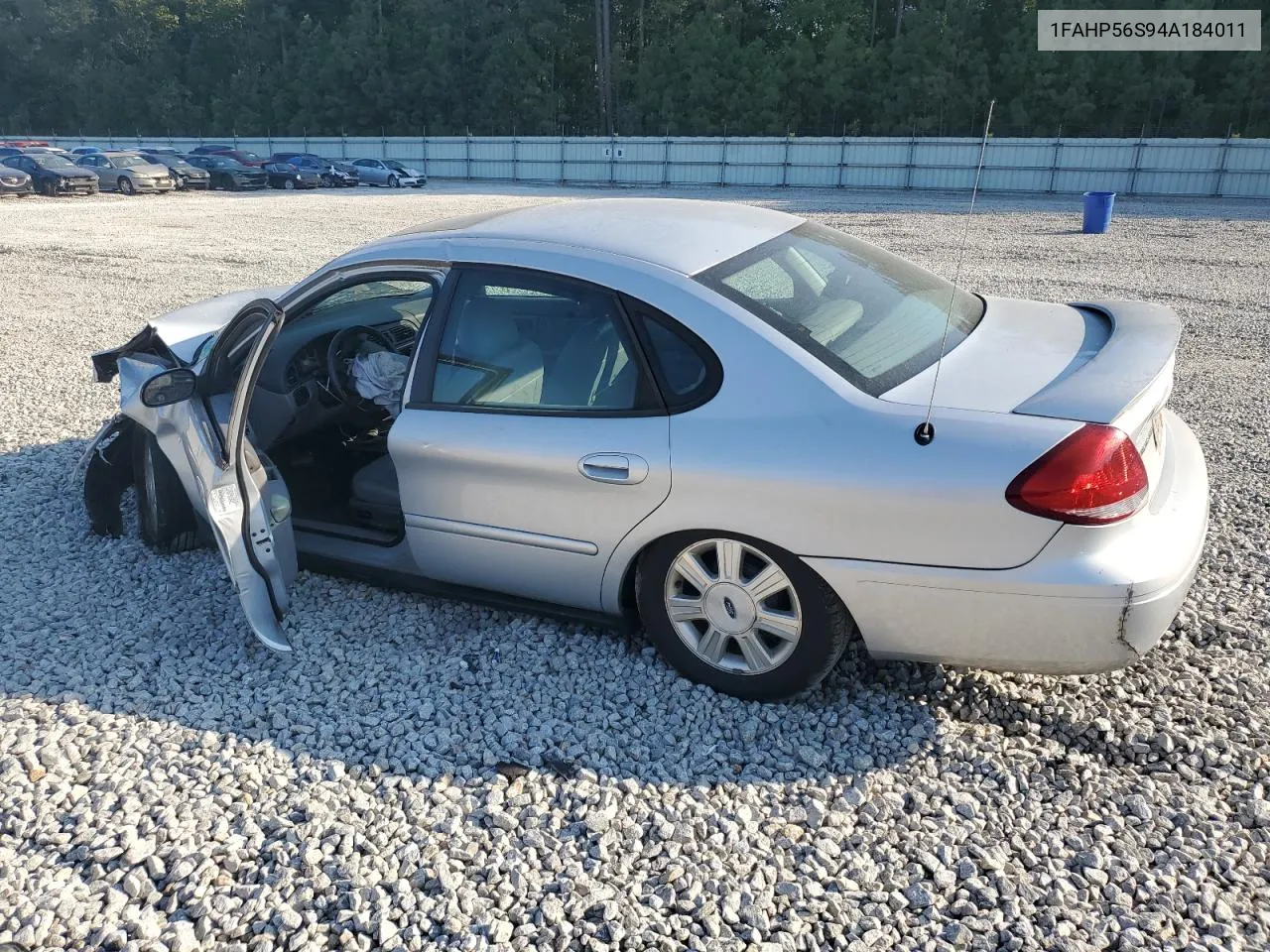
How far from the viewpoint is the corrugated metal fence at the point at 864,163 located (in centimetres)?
2688

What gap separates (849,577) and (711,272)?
1136mm

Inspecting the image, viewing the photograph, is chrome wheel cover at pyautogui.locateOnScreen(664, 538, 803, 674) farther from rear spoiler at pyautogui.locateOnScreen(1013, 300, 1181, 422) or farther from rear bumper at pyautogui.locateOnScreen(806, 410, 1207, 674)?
rear spoiler at pyautogui.locateOnScreen(1013, 300, 1181, 422)

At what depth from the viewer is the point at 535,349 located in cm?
349

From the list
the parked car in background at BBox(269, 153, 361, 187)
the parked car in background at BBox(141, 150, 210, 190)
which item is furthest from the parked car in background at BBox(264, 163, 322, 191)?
the parked car in background at BBox(141, 150, 210, 190)

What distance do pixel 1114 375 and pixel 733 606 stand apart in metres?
1.40

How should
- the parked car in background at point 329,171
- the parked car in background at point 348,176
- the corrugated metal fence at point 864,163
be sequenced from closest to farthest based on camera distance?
1. the corrugated metal fence at point 864,163
2. the parked car in background at point 329,171
3. the parked car in background at point 348,176

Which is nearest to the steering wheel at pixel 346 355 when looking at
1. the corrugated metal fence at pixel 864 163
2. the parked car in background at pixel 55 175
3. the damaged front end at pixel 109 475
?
the damaged front end at pixel 109 475

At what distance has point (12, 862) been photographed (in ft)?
8.92

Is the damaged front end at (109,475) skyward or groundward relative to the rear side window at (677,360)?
groundward

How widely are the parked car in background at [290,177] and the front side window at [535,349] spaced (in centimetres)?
3355

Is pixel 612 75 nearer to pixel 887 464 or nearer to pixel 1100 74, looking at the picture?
pixel 1100 74

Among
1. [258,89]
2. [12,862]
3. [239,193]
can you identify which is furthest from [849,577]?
[258,89]

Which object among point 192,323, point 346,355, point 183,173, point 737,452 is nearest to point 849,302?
point 737,452

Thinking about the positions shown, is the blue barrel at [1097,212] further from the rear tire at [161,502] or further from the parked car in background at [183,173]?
the parked car in background at [183,173]
